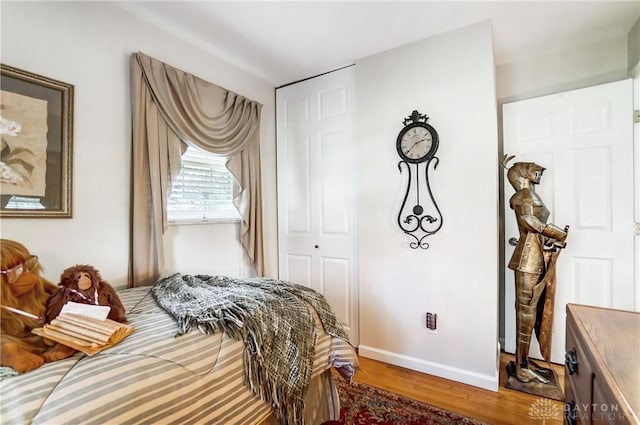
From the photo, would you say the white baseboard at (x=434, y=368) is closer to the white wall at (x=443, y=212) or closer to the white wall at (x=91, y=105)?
the white wall at (x=443, y=212)

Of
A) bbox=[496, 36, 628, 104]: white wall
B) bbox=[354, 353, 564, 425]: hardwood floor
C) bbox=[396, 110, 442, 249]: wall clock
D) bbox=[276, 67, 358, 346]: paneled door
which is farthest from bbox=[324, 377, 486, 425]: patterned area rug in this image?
bbox=[496, 36, 628, 104]: white wall

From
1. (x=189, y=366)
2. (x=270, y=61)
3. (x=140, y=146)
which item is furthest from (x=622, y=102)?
(x=140, y=146)

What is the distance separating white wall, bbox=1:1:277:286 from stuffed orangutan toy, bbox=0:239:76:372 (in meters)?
0.52

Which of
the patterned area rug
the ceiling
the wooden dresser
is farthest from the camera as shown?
the ceiling

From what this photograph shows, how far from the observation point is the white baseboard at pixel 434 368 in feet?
6.50

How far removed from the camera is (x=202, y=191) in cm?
233

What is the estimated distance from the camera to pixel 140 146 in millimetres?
1836

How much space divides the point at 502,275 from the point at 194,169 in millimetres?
2730

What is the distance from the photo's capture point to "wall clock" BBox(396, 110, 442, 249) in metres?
2.17

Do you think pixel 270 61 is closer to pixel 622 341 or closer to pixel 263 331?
pixel 263 331

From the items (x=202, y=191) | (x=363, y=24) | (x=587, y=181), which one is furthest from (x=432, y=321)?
(x=363, y=24)

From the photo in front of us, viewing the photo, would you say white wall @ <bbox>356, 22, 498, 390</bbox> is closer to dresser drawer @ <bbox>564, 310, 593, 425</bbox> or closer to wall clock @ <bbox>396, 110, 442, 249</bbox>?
wall clock @ <bbox>396, 110, 442, 249</bbox>

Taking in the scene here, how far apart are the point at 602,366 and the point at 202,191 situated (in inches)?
92.9

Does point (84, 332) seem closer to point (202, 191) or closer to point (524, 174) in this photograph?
point (202, 191)
